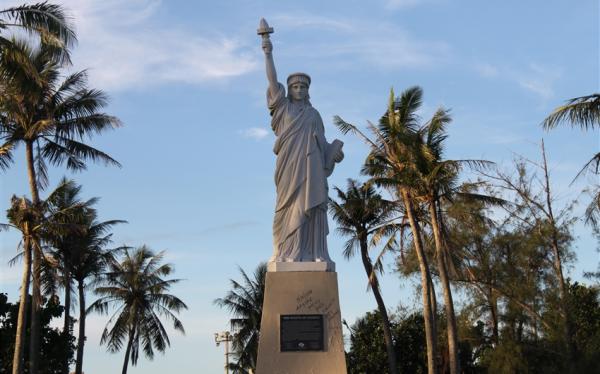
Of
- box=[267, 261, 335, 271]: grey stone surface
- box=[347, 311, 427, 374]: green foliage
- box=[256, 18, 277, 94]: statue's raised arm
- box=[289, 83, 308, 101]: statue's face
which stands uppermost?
box=[256, 18, 277, 94]: statue's raised arm

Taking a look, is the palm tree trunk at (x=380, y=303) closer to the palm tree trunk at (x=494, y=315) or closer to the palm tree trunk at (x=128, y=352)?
the palm tree trunk at (x=494, y=315)

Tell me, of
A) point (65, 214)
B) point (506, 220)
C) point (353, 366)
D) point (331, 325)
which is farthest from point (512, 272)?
point (331, 325)

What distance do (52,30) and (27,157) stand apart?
306 inches

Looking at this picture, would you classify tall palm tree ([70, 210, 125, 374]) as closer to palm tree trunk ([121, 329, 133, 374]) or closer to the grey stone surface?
palm tree trunk ([121, 329, 133, 374])

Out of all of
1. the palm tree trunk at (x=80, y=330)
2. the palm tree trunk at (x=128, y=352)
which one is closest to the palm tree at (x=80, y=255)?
the palm tree trunk at (x=80, y=330)

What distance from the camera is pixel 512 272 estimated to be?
2341 cm

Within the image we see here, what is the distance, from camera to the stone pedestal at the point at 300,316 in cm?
1038

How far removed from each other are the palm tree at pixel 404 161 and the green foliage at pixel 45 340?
39.2 feet

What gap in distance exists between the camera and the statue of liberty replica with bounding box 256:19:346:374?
34.2ft

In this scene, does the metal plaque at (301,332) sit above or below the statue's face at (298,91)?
below

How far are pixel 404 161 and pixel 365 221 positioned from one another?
4.73 metres

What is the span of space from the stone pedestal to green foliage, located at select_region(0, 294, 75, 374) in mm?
17495

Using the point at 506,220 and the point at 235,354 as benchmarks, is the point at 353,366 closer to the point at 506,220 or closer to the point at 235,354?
the point at 235,354

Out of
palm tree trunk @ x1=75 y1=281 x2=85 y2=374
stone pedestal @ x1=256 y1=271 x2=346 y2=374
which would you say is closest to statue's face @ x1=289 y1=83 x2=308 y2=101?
stone pedestal @ x1=256 y1=271 x2=346 y2=374
